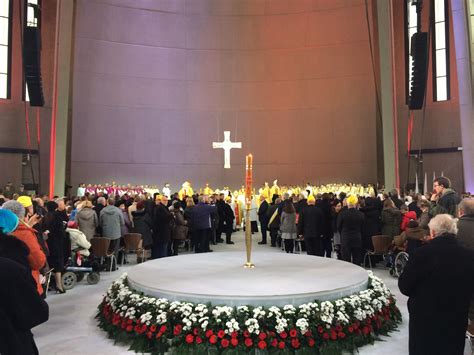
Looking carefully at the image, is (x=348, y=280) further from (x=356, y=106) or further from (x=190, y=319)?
(x=356, y=106)

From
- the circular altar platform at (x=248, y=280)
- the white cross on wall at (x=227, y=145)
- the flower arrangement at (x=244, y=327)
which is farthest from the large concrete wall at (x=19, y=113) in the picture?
the flower arrangement at (x=244, y=327)

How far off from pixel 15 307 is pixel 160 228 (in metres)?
Result: 7.62

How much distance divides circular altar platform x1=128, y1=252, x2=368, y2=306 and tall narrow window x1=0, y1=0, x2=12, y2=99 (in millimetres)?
16921

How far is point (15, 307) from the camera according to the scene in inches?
103

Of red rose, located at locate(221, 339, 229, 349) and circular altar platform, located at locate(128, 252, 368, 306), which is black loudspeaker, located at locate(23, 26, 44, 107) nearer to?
circular altar platform, located at locate(128, 252, 368, 306)

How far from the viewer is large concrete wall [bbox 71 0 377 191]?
2247cm

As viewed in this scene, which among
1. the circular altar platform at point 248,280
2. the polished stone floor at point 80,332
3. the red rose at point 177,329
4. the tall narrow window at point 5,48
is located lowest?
the polished stone floor at point 80,332

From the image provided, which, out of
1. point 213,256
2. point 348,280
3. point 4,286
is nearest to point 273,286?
point 348,280

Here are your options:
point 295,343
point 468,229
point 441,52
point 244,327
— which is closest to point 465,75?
point 441,52

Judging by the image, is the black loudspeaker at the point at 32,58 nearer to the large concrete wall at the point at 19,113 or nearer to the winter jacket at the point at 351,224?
the large concrete wall at the point at 19,113

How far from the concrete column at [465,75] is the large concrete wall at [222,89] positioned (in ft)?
23.2

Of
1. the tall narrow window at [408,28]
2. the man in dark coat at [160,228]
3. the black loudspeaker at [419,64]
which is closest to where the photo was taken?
the man in dark coat at [160,228]

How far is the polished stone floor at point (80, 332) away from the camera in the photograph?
5.04m

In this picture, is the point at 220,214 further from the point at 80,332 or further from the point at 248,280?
the point at 80,332
